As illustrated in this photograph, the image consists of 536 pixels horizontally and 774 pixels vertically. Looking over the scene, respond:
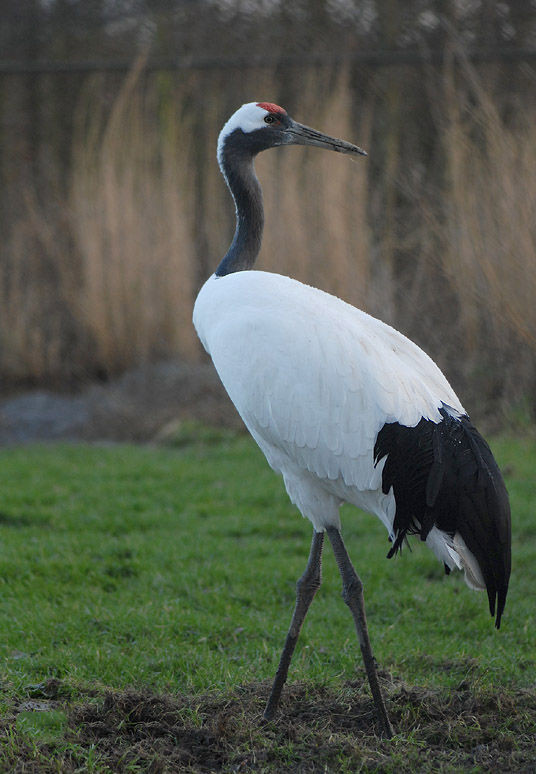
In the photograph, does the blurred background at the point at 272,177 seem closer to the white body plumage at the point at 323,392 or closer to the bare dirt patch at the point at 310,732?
the white body plumage at the point at 323,392

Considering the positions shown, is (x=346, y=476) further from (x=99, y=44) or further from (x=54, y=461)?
(x=99, y=44)

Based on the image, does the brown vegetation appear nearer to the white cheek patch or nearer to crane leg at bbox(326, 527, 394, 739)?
the white cheek patch

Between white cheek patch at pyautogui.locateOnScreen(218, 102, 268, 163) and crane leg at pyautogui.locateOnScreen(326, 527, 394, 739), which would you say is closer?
crane leg at pyautogui.locateOnScreen(326, 527, 394, 739)

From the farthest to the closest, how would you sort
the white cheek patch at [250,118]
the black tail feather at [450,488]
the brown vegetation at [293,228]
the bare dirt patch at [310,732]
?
the brown vegetation at [293,228], the white cheek patch at [250,118], the black tail feather at [450,488], the bare dirt patch at [310,732]

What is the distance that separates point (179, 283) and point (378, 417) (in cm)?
561

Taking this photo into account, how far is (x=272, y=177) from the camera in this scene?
27.9 ft

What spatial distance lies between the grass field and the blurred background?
6.19ft

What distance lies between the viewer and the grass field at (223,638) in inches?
125

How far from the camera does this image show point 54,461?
6.95m

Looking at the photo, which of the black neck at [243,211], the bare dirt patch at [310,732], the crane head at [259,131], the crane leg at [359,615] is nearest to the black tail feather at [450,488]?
the crane leg at [359,615]

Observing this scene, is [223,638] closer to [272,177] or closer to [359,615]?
[359,615]

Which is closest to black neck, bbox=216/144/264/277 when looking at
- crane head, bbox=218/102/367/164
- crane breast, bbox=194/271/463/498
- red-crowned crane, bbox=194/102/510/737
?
crane head, bbox=218/102/367/164

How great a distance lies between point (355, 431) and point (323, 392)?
171 millimetres

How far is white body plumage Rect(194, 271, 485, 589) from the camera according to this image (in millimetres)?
3375
